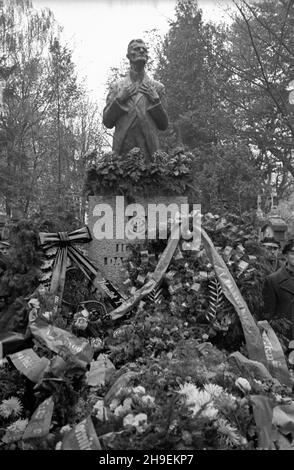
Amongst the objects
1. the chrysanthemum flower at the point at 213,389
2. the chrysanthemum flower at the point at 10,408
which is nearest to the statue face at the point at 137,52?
the chrysanthemum flower at the point at 10,408

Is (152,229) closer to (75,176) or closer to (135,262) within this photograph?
(135,262)

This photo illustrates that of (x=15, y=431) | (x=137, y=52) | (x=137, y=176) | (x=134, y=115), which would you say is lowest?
(x=15, y=431)

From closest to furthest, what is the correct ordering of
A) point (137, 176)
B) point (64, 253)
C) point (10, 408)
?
point (10, 408) < point (64, 253) < point (137, 176)

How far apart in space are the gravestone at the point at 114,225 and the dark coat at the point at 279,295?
6.61 ft

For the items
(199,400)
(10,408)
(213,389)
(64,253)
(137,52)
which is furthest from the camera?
(137,52)

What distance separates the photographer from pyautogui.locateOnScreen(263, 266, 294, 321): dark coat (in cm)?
501

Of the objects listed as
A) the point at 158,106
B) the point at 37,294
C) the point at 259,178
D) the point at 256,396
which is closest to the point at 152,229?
the point at 37,294

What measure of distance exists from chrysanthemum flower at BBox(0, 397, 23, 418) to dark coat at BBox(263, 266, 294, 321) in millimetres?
2559

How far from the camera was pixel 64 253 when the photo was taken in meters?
5.92

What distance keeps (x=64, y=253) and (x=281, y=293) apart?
2392 mm

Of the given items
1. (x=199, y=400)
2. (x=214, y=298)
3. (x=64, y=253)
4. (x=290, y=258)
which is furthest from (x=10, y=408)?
(x=290, y=258)

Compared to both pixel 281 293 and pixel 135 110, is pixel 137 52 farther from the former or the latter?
pixel 281 293

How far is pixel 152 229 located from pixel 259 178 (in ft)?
56.3

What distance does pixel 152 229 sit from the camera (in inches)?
226
